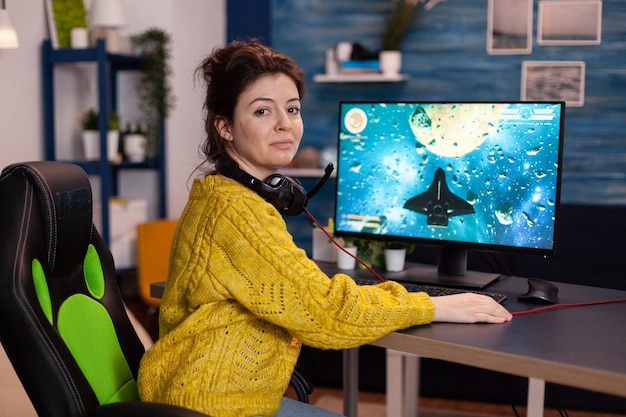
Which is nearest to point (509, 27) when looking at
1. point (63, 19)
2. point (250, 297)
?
point (63, 19)

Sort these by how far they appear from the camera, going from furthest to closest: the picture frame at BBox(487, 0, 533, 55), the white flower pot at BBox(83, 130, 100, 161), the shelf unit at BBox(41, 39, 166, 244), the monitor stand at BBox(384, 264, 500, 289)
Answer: the picture frame at BBox(487, 0, 533, 55), the white flower pot at BBox(83, 130, 100, 161), the shelf unit at BBox(41, 39, 166, 244), the monitor stand at BBox(384, 264, 500, 289)

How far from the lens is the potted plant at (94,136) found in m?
4.03

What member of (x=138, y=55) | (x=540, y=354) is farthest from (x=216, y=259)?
(x=138, y=55)

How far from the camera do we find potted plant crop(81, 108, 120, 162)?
13.2 ft

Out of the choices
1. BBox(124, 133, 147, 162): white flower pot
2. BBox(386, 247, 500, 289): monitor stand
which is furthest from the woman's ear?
BBox(124, 133, 147, 162): white flower pot

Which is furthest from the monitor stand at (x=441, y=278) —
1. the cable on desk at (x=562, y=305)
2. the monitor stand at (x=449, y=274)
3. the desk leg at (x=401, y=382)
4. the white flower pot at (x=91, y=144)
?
the white flower pot at (x=91, y=144)

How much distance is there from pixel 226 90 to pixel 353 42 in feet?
11.3

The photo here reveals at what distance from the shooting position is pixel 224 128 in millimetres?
1618

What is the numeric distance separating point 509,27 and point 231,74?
336 cm

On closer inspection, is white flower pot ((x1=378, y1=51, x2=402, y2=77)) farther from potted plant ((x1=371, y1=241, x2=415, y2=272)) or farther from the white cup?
potted plant ((x1=371, y1=241, x2=415, y2=272))

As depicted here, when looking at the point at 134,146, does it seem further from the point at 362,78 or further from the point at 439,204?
the point at 439,204

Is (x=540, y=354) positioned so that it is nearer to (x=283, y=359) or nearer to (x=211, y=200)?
(x=283, y=359)

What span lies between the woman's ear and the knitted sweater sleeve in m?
0.21

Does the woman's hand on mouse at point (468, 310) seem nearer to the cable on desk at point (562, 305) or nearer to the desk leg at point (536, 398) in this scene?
the cable on desk at point (562, 305)
